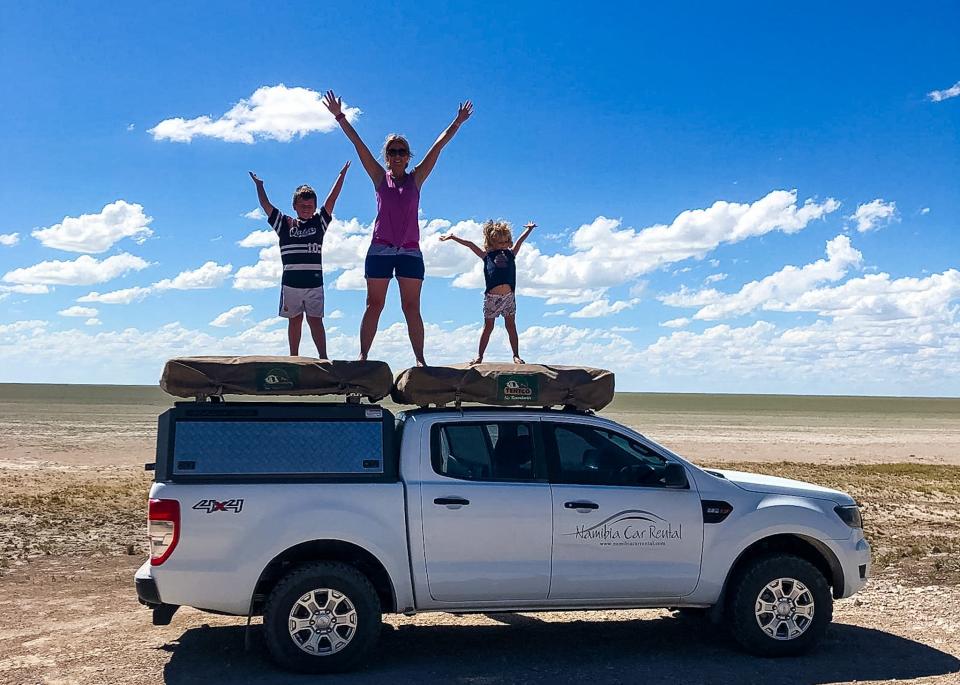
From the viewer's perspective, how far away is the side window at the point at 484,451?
283 inches

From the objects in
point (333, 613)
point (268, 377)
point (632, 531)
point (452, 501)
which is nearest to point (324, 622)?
point (333, 613)

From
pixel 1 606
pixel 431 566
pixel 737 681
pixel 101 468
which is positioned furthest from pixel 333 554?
pixel 101 468

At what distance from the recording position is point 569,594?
713 centimetres

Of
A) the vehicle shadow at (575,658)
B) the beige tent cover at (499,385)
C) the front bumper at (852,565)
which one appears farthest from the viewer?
the front bumper at (852,565)

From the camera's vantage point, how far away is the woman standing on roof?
9.19 meters

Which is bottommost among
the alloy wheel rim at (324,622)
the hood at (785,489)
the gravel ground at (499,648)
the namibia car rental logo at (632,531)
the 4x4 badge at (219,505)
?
the gravel ground at (499,648)

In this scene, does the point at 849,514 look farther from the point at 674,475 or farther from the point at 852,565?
the point at 674,475

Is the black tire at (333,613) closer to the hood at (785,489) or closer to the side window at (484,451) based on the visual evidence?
the side window at (484,451)

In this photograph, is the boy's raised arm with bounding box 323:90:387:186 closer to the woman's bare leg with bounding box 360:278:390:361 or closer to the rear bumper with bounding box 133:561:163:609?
the woman's bare leg with bounding box 360:278:390:361

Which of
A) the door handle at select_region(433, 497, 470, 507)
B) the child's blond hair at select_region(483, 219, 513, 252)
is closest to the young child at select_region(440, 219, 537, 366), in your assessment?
the child's blond hair at select_region(483, 219, 513, 252)

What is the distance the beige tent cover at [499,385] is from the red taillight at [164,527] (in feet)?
5.88

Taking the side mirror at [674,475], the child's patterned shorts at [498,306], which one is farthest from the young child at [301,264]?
the side mirror at [674,475]

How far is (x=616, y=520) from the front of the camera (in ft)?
23.6

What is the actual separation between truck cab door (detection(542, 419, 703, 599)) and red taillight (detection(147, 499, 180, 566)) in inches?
103
